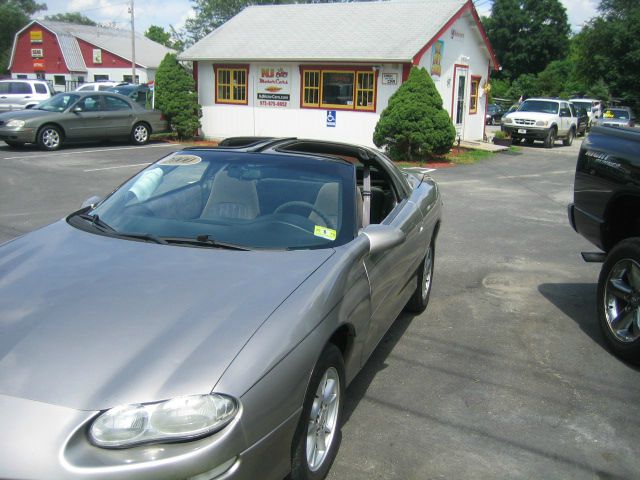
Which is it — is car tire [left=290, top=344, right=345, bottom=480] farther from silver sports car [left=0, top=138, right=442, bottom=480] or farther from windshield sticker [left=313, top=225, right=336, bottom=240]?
windshield sticker [left=313, top=225, right=336, bottom=240]

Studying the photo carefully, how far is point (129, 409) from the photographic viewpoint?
2137 mm

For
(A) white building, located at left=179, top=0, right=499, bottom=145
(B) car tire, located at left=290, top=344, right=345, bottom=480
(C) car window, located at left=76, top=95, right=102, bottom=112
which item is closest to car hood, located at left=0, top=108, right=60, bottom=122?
(C) car window, located at left=76, top=95, right=102, bottom=112

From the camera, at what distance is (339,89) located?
20.2 m

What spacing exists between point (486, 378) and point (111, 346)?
2.74 metres

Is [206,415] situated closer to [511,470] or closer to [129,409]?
[129,409]

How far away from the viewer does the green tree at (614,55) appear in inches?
1708

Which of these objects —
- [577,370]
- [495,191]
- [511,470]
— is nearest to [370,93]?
[495,191]

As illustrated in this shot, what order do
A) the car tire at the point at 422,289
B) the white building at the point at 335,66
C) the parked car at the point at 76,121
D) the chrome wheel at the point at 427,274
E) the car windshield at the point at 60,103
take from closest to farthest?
the car tire at the point at 422,289, the chrome wheel at the point at 427,274, the parked car at the point at 76,121, the car windshield at the point at 60,103, the white building at the point at 335,66

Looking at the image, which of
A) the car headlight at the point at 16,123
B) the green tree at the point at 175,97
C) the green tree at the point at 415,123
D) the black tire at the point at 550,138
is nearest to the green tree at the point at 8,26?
the green tree at the point at 175,97

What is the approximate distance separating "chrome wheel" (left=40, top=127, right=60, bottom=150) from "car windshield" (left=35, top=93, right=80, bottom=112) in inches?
25.6

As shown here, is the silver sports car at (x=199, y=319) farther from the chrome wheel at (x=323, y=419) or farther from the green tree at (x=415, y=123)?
the green tree at (x=415, y=123)

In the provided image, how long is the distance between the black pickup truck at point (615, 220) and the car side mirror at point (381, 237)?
1.98 meters

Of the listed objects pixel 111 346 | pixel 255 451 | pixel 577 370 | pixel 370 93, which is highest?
pixel 370 93

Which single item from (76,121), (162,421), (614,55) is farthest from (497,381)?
(614,55)
